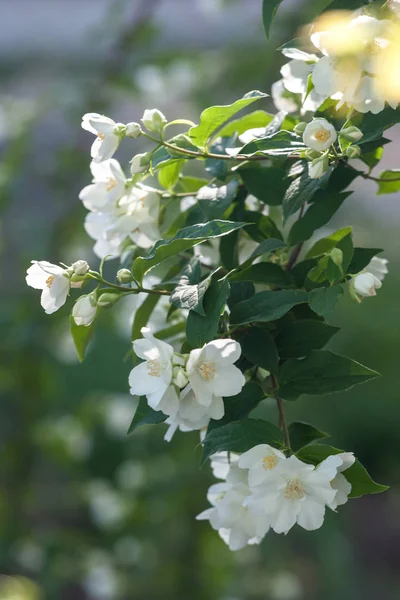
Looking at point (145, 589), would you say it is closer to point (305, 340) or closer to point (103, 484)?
point (103, 484)

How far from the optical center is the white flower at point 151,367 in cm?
52

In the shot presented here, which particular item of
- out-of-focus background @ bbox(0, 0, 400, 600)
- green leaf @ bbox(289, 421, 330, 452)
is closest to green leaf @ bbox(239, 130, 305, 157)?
green leaf @ bbox(289, 421, 330, 452)

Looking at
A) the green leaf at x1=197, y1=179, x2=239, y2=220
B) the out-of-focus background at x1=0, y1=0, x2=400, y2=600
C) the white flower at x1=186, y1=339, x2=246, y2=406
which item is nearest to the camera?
the white flower at x1=186, y1=339, x2=246, y2=406

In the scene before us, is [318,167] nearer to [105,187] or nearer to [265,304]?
[265,304]

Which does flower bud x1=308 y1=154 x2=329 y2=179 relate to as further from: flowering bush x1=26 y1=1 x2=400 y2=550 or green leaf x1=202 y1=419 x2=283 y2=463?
green leaf x1=202 y1=419 x2=283 y2=463

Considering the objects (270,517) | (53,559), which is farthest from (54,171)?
(270,517)

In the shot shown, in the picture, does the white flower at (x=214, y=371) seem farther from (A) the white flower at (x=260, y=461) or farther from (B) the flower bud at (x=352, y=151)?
(B) the flower bud at (x=352, y=151)

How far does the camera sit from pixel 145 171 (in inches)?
23.9

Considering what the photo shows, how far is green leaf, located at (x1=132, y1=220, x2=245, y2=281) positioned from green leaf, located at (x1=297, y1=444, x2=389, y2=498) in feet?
0.54

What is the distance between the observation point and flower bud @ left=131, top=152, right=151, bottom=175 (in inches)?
23.1

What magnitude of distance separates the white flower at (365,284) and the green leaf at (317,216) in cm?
6

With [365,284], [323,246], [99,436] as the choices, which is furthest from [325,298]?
[99,436]

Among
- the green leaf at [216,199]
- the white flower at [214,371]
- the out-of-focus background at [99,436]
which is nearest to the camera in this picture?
the white flower at [214,371]

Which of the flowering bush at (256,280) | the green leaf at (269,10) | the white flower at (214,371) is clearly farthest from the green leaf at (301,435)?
the green leaf at (269,10)
